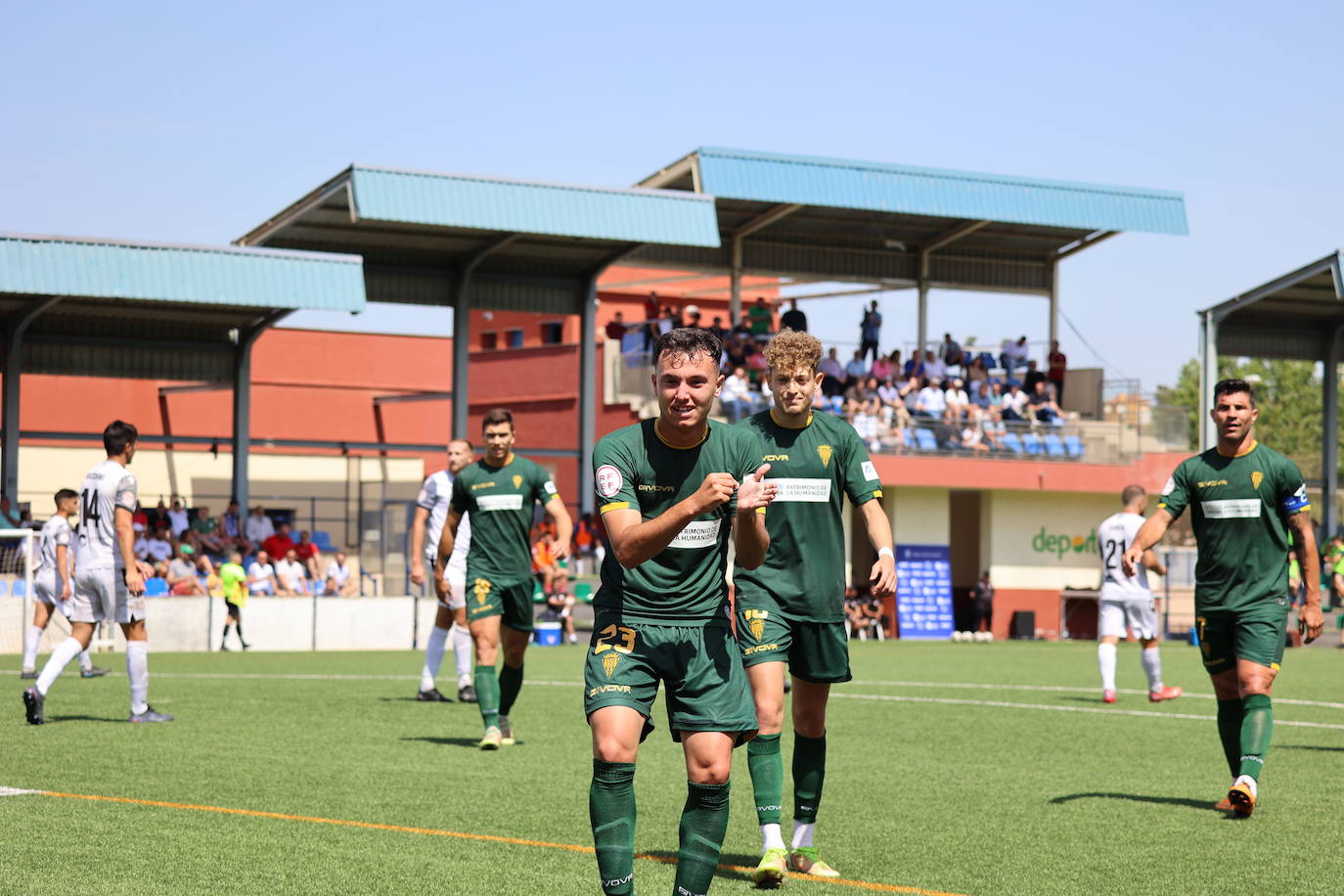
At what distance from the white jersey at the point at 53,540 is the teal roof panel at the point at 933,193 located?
20.5 metres

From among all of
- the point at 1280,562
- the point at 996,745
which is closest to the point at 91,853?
the point at 1280,562

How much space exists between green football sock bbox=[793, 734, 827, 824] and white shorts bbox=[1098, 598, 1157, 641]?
33.3 ft

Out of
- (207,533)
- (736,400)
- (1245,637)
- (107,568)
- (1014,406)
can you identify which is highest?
(1014,406)

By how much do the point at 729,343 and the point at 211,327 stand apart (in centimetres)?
1081

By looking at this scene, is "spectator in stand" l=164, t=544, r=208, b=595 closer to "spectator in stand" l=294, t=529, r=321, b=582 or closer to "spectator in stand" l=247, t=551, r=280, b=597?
"spectator in stand" l=247, t=551, r=280, b=597

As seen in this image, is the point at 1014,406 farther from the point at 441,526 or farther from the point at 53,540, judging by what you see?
the point at 441,526

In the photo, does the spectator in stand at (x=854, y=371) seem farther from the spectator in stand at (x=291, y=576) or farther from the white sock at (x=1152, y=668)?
the white sock at (x=1152, y=668)

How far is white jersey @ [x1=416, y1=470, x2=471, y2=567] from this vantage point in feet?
50.4

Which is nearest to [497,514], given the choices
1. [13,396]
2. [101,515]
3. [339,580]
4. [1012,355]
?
[101,515]

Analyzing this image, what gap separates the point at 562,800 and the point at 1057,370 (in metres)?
32.9

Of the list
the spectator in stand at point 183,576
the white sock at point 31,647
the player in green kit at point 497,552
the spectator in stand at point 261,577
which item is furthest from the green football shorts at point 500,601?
the spectator in stand at point 261,577

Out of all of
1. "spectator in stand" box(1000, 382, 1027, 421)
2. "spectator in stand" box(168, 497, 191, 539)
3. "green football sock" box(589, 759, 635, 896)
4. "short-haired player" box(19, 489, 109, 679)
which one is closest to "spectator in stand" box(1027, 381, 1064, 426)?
"spectator in stand" box(1000, 382, 1027, 421)

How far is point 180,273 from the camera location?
29.6m

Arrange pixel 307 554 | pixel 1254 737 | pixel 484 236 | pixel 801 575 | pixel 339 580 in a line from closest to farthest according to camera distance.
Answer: pixel 801 575
pixel 1254 737
pixel 339 580
pixel 307 554
pixel 484 236
